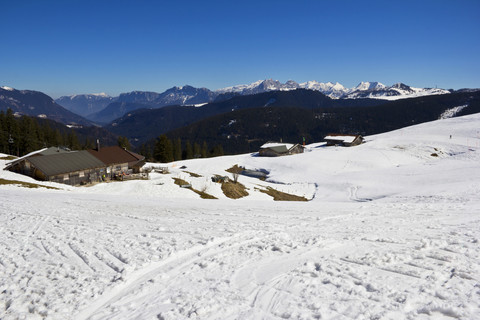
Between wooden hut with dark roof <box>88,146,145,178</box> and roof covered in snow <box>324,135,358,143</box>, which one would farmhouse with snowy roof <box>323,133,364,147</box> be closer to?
roof covered in snow <box>324,135,358,143</box>

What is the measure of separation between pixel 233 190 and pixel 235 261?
32.3m

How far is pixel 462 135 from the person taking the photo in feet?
280

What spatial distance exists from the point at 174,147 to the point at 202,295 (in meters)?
101

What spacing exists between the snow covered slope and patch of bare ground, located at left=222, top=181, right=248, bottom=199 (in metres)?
19.6

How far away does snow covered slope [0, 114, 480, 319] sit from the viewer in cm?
678

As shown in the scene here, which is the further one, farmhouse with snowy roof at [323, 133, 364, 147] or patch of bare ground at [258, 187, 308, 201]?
farmhouse with snowy roof at [323, 133, 364, 147]

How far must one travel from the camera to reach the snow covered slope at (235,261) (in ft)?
22.2

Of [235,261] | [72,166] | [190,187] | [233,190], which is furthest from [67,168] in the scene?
[235,261]

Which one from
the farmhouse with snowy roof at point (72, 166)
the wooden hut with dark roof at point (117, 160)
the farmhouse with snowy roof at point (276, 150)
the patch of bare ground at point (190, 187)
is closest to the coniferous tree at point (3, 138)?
the farmhouse with snowy roof at point (72, 166)

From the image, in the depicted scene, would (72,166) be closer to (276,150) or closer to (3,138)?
(3,138)

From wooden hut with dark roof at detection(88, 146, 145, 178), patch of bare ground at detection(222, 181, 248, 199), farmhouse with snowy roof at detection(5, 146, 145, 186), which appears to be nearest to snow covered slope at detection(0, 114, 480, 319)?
patch of bare ground at detection(222, 181, 248, 199)

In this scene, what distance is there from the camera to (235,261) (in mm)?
9648

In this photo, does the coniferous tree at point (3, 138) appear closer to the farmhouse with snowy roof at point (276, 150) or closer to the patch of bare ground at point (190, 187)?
the patch of bare ground at point (190, 187)

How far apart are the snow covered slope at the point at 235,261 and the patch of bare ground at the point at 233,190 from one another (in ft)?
64.5
